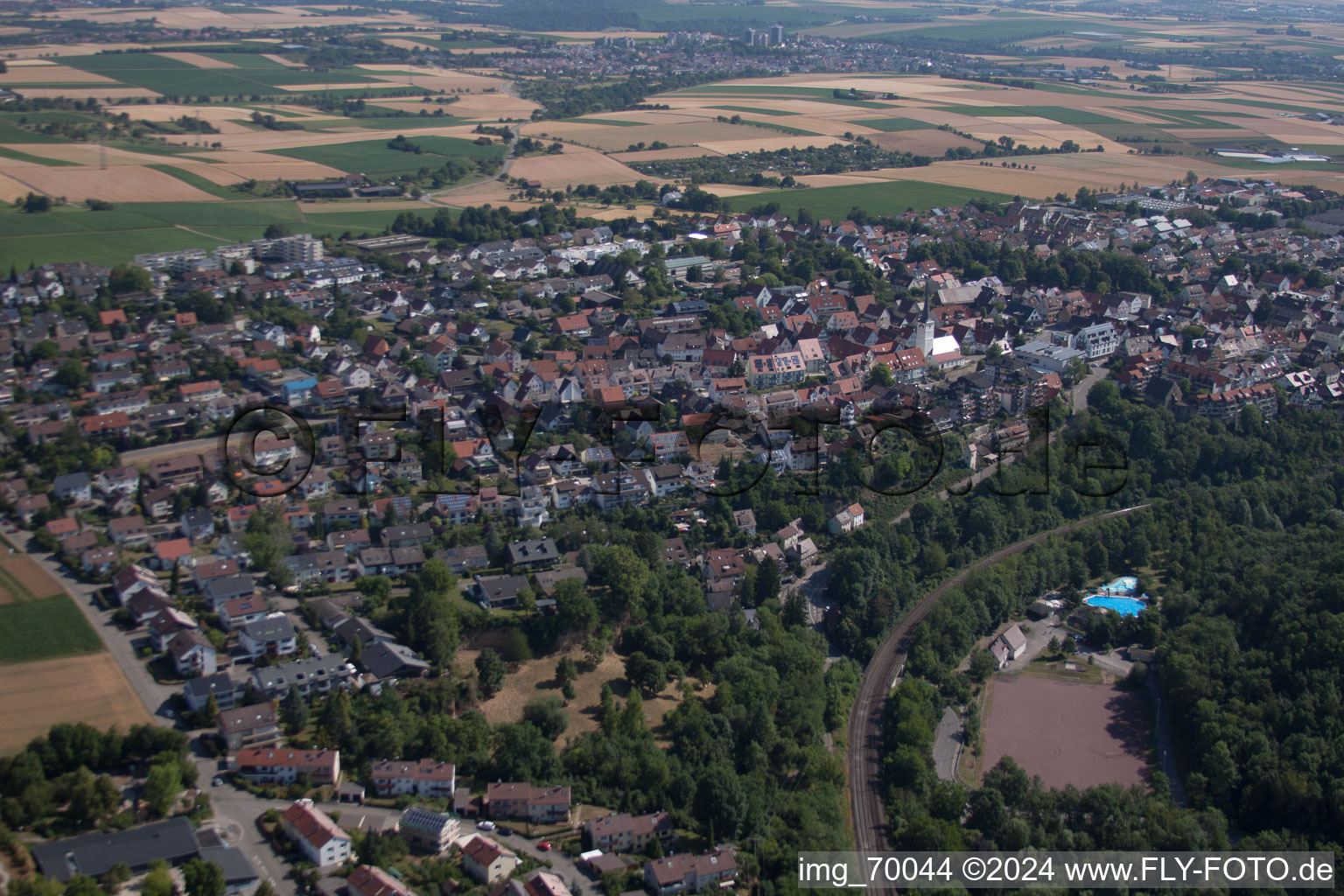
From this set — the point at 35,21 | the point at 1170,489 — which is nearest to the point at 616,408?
the point at 1170,489

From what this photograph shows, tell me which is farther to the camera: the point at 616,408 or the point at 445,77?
the point at 445,77

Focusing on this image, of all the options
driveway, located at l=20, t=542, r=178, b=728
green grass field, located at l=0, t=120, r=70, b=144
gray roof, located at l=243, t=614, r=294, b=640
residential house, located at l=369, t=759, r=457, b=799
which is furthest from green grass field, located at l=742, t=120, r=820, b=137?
residential house, located at l=369, t=759, r=457, b=799

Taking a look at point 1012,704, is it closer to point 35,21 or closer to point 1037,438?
point 1037,438

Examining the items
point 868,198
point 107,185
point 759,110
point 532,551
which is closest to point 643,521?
point 532,551

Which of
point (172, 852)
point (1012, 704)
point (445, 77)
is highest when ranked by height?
point (445, 77)

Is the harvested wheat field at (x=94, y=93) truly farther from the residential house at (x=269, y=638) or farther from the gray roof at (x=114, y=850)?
the gray roof at (x=114, y=850)

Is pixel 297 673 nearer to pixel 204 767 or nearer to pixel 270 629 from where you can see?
pixel 270 629

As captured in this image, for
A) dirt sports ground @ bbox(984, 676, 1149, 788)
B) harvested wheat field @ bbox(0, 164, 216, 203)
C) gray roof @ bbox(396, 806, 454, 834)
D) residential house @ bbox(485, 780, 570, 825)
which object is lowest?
dirt sports ground @ bbox(984, 676, 1149, 788)

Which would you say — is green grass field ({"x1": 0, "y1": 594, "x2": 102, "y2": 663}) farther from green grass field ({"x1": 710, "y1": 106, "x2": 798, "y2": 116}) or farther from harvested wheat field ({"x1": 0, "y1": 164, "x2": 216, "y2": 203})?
green grass field ({"x1": 710, "y1": 106, "x2": 798, "y2": 116})
